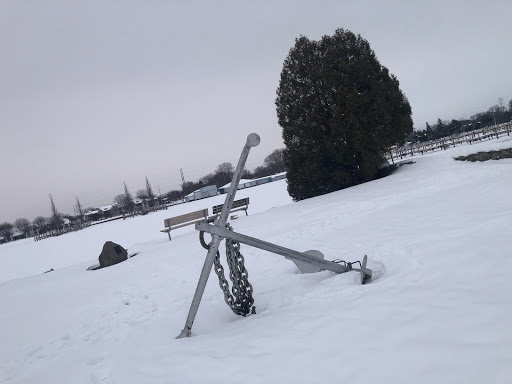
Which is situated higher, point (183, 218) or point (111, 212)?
point (111, 212)

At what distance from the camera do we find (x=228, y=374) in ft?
8.04

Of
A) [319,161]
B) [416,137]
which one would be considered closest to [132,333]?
[319,161]

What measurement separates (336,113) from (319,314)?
35.6 ft

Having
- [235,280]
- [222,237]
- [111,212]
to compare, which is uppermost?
[111,212]

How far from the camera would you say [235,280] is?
11.8 feet

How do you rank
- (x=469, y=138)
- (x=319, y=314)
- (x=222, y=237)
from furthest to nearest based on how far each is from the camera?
(x=469, y=138) < (x=222, y=237) < (x=319, y=314)

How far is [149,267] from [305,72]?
10.5 m

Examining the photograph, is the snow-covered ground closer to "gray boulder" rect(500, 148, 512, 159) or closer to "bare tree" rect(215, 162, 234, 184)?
"gray boulder" rect(500, 148, 512, 159)

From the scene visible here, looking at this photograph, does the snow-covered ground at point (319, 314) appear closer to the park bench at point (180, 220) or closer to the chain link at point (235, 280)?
the chain link at point (235, 280)

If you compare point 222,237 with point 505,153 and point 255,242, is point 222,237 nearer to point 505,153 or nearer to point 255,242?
point 255,242

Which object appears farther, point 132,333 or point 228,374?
point 132,333

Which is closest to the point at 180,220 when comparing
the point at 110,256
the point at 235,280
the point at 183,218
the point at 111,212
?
the point at 183,218

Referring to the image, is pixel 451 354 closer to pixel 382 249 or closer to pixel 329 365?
pixel 329 365

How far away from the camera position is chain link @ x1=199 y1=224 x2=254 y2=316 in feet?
11.7
